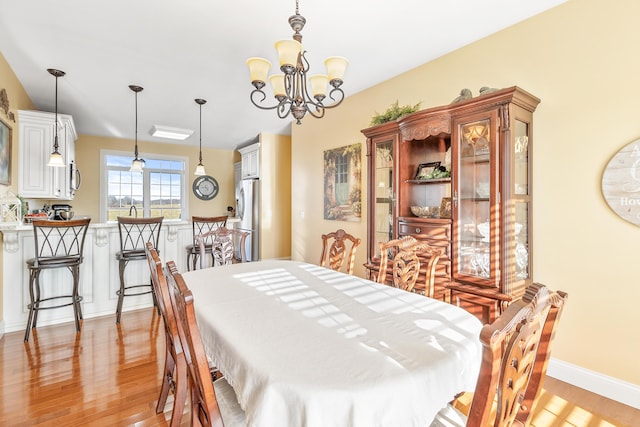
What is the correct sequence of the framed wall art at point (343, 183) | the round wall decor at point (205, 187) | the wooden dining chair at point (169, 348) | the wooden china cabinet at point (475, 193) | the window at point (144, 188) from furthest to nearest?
the round wall decor at point (205, 187), the window at point (144, 188), the framed wall art at point (343, 183), the wooden china cabinet at point (475, 193), the wooden dining chair at point (169, 348)

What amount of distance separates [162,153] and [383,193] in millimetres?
5757

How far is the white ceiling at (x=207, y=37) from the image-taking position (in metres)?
2.24

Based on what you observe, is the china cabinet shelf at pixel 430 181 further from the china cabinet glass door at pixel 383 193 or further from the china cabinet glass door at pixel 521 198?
the china cabinet glass door at pixel 521 198

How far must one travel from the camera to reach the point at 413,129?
2709 mm

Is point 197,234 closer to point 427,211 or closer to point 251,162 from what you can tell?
point 427,211

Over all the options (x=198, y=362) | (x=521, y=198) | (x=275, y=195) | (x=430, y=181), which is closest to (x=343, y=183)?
(x=430, y=181)

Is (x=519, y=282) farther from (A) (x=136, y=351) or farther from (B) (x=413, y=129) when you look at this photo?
(A) (x=136, y=351)

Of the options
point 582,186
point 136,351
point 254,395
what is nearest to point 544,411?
point 582,186

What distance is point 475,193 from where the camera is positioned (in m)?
2.40

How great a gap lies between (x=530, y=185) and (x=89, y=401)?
11.0ft

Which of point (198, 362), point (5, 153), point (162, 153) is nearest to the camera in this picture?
point (198, 362)

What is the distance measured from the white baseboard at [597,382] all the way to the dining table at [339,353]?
4.83ft

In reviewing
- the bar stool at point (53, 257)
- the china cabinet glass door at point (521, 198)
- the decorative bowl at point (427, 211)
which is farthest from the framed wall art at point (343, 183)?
the bar stool at point (53, 257)

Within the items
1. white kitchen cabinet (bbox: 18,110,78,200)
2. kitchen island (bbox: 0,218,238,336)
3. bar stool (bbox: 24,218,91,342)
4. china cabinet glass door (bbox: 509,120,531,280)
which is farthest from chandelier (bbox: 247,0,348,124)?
white kitchen cabinet (bbox: 18,110,78,200)
